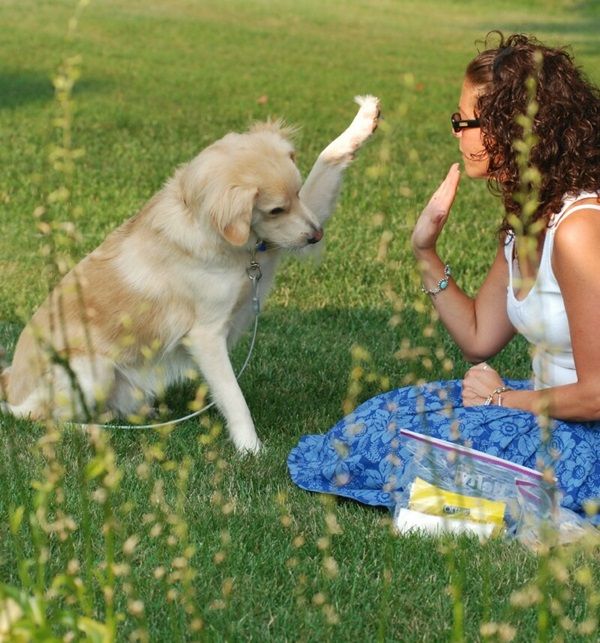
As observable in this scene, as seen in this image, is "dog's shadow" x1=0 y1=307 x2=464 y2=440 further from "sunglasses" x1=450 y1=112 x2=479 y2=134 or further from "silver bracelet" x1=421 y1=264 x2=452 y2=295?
"sunglasses" x1=450 y1=112 x2=479 y2=134

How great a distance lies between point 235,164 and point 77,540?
1524 millimetres

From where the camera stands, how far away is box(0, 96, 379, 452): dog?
4.26 metres

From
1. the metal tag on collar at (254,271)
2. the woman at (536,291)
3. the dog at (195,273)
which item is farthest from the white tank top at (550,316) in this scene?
the metal tag on collar at (254,271)

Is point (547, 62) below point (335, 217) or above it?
above

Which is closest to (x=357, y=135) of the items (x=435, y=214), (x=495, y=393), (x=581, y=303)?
(x=435, y=214)

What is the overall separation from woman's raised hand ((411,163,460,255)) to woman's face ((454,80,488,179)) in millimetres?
145

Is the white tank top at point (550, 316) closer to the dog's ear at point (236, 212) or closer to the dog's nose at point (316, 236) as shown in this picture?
the dog's nose at point (316, 236)

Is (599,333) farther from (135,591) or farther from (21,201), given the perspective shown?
(21,201)

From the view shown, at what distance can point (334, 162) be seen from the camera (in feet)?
15.6

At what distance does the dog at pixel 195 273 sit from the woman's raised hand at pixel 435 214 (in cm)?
46

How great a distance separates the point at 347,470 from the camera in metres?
3.87

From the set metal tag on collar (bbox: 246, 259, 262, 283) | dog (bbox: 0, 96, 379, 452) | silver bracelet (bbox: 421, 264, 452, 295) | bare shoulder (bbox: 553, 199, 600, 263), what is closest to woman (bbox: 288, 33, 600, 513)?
bare shoulder (bbox: 553, 199, 600, 263)

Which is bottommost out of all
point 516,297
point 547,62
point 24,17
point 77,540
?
point 24,17

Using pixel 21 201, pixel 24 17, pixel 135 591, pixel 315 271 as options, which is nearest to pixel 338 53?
pixel 24 17
